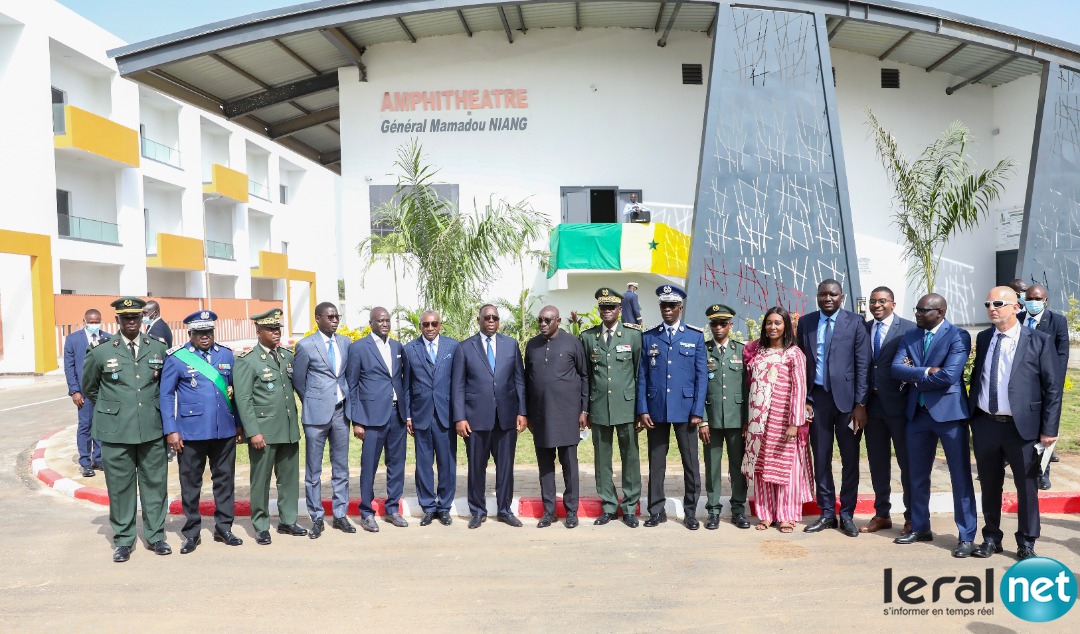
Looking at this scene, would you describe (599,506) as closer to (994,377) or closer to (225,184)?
(994,377)

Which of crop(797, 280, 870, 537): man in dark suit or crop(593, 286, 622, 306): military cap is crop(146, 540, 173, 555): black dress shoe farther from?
crop(797, 280, 870, 537): man in dark suit

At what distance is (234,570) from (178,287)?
32.1m

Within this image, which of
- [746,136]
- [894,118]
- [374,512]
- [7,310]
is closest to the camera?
[374,512]

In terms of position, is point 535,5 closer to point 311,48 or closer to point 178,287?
point 311,48

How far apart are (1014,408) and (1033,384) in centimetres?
22

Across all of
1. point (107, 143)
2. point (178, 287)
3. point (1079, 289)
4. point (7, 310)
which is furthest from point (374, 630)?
point (178, 287)

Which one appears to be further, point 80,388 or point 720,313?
point 80,388

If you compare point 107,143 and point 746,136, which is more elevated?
point 107,143

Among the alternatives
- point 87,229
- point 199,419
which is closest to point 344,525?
point 199,419

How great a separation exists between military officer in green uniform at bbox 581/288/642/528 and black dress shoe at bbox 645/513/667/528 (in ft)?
0.39

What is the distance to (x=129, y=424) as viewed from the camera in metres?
5.89

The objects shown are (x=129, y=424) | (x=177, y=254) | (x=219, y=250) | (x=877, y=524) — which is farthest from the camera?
(x=219, y=250)

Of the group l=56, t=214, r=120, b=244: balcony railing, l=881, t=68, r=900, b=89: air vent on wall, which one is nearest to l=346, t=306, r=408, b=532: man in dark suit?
l=881, t=68, r=900, b=89: air vent on wall

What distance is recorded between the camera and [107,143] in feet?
84.8
